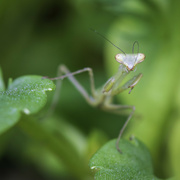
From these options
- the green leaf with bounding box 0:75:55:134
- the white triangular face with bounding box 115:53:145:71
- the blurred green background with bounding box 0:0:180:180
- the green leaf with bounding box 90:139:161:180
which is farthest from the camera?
the blurred green background with bounding box 0:0:180:180

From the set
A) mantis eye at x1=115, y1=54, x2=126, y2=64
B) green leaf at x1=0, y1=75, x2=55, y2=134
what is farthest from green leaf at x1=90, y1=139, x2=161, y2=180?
mantis eye at x1=115, y1=54, x2=126, y2=64

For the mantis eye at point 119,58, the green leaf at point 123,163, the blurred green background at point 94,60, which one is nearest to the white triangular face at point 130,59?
the mantis eye at point 119,58

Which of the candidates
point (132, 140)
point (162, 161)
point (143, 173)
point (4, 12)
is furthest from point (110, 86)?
point (4, 12)

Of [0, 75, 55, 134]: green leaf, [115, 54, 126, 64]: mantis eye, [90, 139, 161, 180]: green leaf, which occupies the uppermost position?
[115, 54, 126, 64]: mantis eye

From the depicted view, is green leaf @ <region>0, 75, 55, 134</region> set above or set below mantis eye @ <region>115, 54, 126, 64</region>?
below

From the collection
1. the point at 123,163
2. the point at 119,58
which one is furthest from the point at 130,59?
the point at 123,163

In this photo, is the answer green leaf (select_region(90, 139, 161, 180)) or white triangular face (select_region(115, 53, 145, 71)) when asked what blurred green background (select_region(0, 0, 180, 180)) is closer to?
green leaf (select_region(90, 139, 161, 180))
